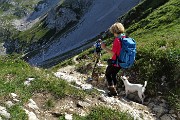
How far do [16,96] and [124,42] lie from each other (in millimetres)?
4628

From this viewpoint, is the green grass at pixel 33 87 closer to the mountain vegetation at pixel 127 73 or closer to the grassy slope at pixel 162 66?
the mountain vegetation at pixel 127 73

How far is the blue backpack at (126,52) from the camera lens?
13719 millimetres

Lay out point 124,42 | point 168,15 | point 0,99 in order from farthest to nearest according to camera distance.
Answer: point 168,15 → point 124,42 → point 0,99

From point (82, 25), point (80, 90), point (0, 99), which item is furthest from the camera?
point (82, 25)

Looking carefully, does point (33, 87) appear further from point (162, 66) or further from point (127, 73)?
point (162, 66)

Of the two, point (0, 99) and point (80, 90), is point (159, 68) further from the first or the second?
point (0, 99)

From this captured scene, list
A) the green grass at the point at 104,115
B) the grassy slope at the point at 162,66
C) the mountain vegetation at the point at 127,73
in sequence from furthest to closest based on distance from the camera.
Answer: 1. the grassy slope at the point at 162,66
2. the mountain vegetation at the point at 127,73
3. the green grass at the point at 104,115

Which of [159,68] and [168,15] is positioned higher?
[159,68]

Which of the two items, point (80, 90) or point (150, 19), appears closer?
point (80, 90)

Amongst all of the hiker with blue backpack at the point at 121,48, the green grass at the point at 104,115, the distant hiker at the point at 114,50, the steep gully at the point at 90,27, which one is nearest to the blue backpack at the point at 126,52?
the hiker with blue backpack at the point at 121,48

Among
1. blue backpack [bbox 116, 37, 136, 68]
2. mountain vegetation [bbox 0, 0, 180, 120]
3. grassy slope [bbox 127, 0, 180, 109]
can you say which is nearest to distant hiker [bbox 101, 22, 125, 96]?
blue backpack [bbox 116, 37, 136, 68]

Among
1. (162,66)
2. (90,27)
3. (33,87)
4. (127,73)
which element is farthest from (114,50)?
(90,27)

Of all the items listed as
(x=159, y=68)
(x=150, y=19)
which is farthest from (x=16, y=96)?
(x=150, y=19)

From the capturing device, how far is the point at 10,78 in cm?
1548
